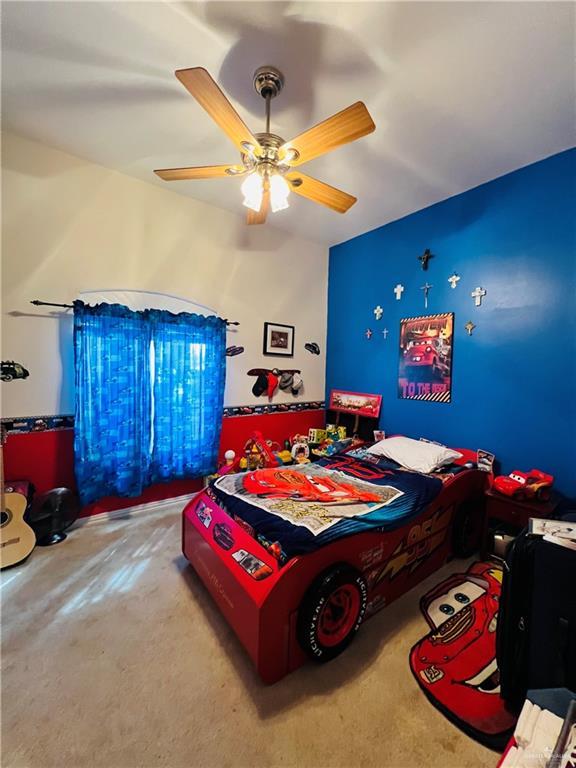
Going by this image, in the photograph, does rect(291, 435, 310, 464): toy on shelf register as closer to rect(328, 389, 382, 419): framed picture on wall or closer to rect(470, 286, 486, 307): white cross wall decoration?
rect(328, 389, 382, 419): framed picture on wall

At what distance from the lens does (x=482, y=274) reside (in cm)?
255

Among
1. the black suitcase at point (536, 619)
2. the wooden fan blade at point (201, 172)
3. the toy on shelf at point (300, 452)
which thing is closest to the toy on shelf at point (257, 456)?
the toy on shelf at point (300, 452)

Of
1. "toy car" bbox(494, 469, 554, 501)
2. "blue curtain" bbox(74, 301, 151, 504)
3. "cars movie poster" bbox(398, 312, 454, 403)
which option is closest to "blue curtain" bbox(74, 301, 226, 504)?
"blue curtain" bbox(74, 301, 151, 504)

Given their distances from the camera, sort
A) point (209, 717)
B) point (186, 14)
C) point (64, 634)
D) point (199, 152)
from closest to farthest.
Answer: point (209, 717) < point (186, 14) < point (64, 634) < point (199, 152)

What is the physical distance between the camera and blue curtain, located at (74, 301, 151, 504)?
2.39 metres

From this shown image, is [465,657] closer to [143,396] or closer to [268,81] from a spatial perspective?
[143,396]

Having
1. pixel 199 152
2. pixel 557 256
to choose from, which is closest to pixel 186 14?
pixel 199 152

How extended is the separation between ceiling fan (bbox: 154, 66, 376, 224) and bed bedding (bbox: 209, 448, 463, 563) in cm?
171

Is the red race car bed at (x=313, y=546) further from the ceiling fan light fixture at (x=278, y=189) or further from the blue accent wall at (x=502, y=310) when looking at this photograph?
the ceiling fan light fixture at (x=278, y=189)

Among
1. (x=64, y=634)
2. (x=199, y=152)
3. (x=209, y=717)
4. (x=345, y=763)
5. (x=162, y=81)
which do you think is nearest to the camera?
(x=345, y=763)

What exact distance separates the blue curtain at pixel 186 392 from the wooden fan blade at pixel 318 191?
1.50 meters

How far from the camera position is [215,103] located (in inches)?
50.9

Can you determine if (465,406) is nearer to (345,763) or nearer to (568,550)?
(568,550)

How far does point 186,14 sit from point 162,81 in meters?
0.41
